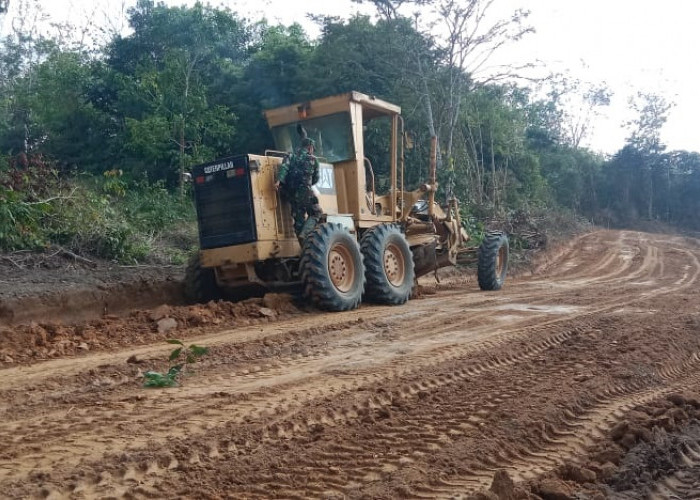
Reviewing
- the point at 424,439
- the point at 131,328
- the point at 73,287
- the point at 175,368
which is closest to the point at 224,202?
the point at 131,328

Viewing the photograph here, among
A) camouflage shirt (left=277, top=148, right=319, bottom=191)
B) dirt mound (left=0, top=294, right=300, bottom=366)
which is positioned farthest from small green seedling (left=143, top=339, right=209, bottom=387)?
camouflage shirt (left=277, top=148, right=319, bottom=191)

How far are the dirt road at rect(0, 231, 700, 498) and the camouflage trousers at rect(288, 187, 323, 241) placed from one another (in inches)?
59.9

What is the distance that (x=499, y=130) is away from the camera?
27688mm

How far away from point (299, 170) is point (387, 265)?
223 cm

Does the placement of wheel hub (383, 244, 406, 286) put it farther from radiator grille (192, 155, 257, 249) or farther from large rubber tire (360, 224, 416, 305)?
radiator grille (192, 155, 257, 249)

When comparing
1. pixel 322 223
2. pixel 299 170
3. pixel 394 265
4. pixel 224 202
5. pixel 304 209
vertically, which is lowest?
pixel 394 265

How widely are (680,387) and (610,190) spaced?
3755cm

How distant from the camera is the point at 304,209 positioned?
30.0ft

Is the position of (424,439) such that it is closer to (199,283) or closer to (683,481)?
(683,481)

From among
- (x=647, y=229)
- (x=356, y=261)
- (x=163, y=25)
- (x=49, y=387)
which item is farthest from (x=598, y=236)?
(x=49, y=387)

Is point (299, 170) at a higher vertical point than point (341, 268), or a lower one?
higher

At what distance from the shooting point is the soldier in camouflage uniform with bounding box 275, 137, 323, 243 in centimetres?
895

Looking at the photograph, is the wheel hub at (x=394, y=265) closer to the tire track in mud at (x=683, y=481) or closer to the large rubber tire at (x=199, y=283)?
the large rubber tire at (x=199, y=283)

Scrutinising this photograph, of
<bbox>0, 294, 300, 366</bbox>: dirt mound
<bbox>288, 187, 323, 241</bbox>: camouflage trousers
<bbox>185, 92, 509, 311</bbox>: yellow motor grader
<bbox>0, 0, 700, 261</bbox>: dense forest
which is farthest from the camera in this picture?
<bbox>0, 0, 700, 261</bbox>: dense forest
